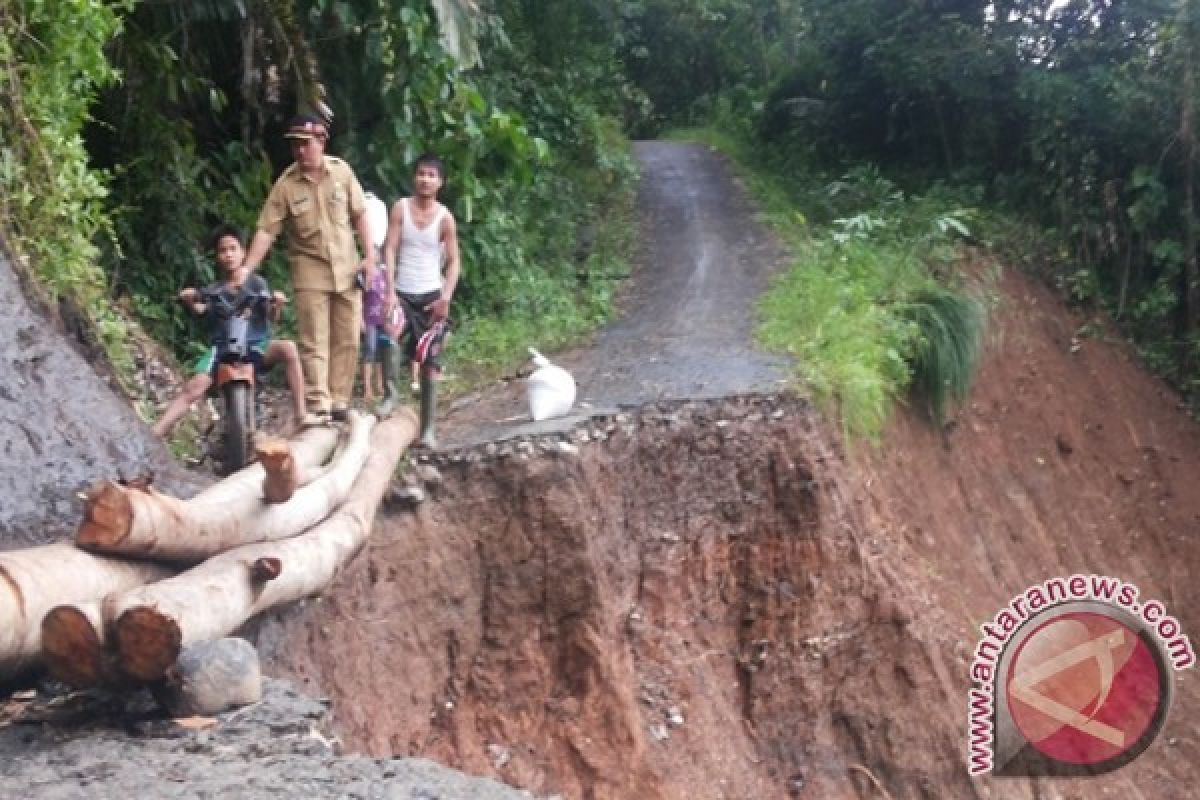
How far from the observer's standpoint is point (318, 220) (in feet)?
23.2

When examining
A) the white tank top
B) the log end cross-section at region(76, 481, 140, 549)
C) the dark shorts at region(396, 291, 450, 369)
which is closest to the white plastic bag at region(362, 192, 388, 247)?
the white tank top

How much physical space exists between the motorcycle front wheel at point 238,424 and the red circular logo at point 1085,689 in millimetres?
5668

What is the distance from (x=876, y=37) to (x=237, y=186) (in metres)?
10.5

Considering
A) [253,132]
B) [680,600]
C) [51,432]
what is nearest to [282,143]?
[253,132]

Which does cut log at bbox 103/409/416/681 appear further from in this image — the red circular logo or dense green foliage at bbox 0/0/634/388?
the red circular logo

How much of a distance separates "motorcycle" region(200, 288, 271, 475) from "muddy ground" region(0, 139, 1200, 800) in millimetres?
849

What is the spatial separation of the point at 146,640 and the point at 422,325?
11.9 ft

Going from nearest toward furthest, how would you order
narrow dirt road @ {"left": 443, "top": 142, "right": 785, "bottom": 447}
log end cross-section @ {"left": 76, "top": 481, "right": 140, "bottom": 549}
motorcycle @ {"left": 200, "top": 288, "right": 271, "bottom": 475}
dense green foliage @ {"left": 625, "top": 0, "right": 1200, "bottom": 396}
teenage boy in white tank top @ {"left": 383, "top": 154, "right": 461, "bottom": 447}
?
1. log end cross-section @ {"left": 76, "top": 481, "right": 140, "bottom": 549}
2. motorcycle @ {"left": 200, "top": 288, "right": 271, "bottom": 475}
3. teenage boy in white tank top @ {"left": 383, "top": 154, "right": 461, "bottom": 447}
4. narrow dirt road @ {"left": 443, "top": 142, "right": 785, "bottom": 447}
5. dense green foliage @ {"left": 625, "top": 0, "right": 1200, "bottom": 396}

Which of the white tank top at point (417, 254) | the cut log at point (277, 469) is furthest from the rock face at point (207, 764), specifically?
the white tank top at point (417, 254)

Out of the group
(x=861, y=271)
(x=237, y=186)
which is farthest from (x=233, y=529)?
(x=861, y=271)

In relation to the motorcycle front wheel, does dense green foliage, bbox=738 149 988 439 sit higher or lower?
lower

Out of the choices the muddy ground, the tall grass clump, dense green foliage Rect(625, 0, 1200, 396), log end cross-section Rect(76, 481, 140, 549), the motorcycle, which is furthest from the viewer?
dense green foliage Rect(625, 0, 1200, 396)

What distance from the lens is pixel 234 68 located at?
9789 millimetres

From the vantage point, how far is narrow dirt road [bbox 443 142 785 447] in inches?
353
